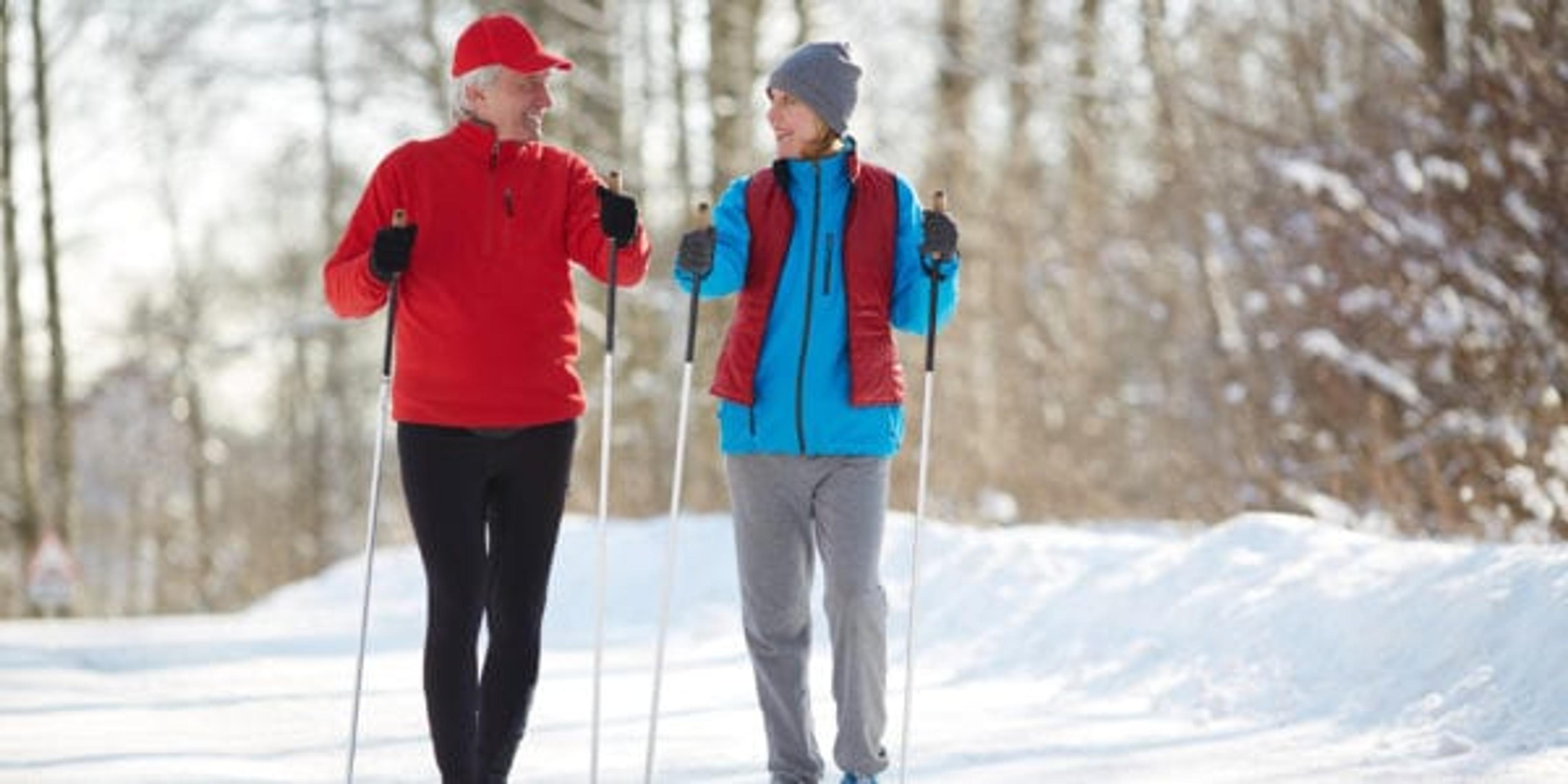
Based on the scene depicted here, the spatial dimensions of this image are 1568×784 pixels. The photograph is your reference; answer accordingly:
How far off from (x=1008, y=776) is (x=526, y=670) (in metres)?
1.57

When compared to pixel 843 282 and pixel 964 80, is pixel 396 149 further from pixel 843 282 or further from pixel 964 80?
pixel 964 80

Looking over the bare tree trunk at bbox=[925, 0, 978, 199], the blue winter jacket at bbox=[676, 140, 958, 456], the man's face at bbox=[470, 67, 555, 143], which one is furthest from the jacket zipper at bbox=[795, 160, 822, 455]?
the bare tree trunk at bbox=[925, 0, 978, 199]

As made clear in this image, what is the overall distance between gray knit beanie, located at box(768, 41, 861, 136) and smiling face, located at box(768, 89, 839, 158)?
2 centimetres

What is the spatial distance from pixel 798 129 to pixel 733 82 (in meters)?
11.6

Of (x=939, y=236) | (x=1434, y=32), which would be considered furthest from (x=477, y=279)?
(x=1434, y=32)

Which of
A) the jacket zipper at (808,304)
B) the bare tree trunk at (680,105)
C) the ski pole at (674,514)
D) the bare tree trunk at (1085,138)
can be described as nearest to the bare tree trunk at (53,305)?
the bare tree trunk at (680,105)

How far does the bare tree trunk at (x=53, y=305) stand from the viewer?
2120 centimetres

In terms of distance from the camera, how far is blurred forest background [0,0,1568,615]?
11883mm

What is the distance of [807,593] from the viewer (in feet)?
18.3

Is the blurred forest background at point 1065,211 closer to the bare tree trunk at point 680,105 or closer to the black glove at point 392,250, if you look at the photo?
the bare tree trunk at point 680,105

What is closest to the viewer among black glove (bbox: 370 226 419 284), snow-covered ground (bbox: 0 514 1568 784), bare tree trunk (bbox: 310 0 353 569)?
black glove (bbox: 370 226 419 284)

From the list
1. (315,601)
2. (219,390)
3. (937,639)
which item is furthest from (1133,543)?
(219,390)

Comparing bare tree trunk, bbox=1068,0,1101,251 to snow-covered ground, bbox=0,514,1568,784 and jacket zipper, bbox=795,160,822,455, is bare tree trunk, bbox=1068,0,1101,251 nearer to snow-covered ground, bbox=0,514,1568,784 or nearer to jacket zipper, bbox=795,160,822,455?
snow-covered ground, bbox=0,514,1568,784

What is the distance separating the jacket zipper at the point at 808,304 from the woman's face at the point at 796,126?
47 mm
